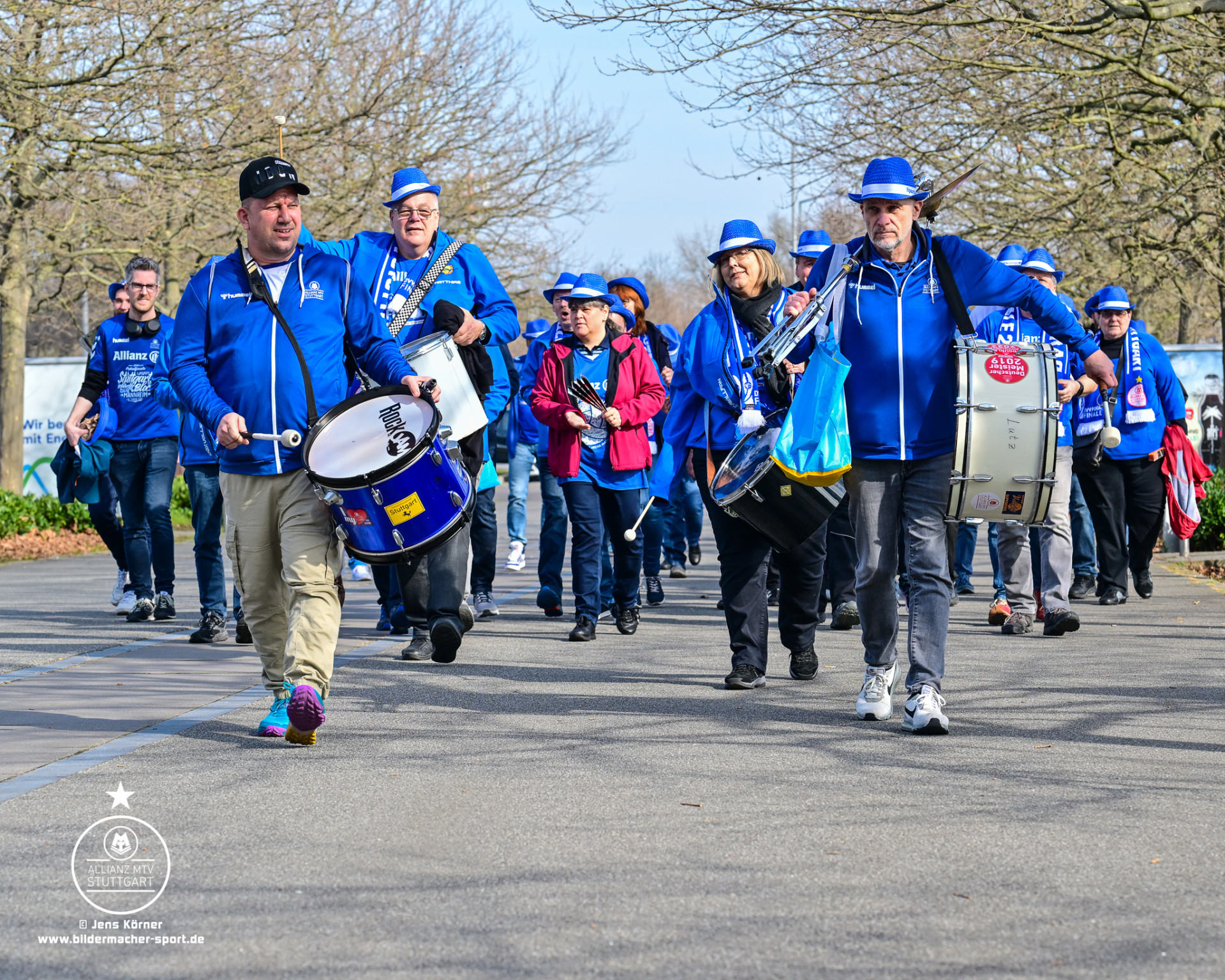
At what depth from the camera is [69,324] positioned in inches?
1986

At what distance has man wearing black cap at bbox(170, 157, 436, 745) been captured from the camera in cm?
615

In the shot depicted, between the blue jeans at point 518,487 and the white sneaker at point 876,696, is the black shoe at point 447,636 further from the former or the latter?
the blue jeans at point 518,487

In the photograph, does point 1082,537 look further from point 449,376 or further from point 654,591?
point 449,376

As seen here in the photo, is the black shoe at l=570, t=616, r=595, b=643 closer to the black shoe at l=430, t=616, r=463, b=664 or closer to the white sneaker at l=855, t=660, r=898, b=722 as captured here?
the black shoe at l=430, t=616, r=463, b=664

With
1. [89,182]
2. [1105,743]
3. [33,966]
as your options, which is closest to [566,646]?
[1105,743]

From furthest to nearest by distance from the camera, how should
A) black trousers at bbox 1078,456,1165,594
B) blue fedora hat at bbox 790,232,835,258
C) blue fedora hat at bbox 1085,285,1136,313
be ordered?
black trousers at bbox 1078,456,1165,594 → blue fedora hat at bbox 1085,285,1136,313 → blue fedora hat at bbox 790,232,835,258

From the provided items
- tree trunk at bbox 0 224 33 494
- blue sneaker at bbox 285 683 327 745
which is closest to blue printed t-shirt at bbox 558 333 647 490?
blue sneaker at bbox 285 683 327 745

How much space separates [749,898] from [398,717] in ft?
9.88

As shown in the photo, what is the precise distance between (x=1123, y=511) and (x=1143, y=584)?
1.95 feet

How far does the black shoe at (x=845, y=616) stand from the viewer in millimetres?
10148

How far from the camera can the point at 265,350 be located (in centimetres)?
620

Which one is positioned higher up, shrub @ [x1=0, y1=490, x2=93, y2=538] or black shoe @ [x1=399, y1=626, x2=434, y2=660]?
shrub @ [x1=0, y1=490, x2=93, y2=538]

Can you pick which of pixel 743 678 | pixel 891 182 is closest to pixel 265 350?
pixel 891 182

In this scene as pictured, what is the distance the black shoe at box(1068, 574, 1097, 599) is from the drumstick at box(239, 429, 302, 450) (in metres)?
7.64
